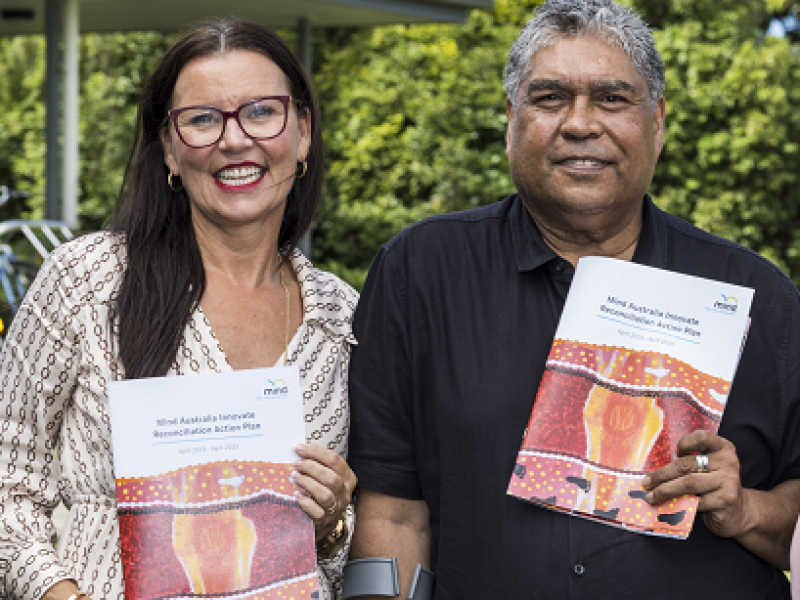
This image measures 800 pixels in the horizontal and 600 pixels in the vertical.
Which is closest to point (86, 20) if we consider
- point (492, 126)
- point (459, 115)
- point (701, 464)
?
point (459, 115)

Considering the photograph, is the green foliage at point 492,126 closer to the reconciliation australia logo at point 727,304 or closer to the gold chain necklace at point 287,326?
the gold chain necklace at point 287,326

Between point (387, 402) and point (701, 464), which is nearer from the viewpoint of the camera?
point (701, 464)

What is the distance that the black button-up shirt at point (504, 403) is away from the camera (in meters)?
2.26

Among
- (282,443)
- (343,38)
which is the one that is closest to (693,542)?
(282,443)

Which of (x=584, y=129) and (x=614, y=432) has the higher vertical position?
(x=584, y=129)

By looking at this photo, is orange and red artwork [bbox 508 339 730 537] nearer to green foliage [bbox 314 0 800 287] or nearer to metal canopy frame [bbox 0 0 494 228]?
metal canopy frame [bbox 0 0 494 228]

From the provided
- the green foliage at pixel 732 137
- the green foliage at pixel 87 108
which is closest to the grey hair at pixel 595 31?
the green foliage at pixel 87 108

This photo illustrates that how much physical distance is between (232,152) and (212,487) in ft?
2.74

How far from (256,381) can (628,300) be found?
888 mm

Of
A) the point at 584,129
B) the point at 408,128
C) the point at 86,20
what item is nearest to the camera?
the point at 584,129

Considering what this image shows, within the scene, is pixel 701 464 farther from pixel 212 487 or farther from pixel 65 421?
pixel 65 421

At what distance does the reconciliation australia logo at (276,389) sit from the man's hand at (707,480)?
85cm

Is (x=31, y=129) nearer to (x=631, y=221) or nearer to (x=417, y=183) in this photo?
(x=417, y=183)

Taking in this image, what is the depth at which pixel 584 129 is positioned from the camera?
2348 mm
